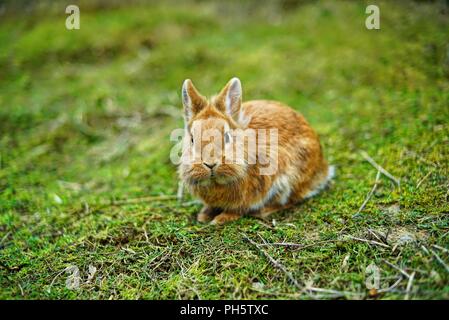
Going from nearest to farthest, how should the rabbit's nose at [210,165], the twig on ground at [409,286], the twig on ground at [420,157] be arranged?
the twig on ground at [409,286] < the rabbit's nose at [210,165] < the twig on ground at [420,157]

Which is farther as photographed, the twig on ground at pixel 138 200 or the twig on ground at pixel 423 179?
the twig on ground at pixel 138 200

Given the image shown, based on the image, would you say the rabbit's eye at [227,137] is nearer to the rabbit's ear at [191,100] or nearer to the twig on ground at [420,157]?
the rabbit's ear at [191,100]

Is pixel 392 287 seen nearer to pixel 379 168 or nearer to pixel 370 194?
pixel 370 194

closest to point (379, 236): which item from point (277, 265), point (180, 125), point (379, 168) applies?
point (277, 265)

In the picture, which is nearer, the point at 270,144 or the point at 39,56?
the point at 270,144

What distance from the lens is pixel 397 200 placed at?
407 centimetres

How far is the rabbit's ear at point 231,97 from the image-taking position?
4.11 m

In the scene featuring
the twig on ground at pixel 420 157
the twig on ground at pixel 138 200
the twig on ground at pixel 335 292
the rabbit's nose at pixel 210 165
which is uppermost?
the rabbit's nose at pixel 210 165

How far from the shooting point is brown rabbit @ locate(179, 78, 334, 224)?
3.88 metres

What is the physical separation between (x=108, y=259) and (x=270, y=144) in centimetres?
192

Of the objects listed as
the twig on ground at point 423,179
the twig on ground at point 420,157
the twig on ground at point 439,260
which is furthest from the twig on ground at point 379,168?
the twig on ground at point 439,260
